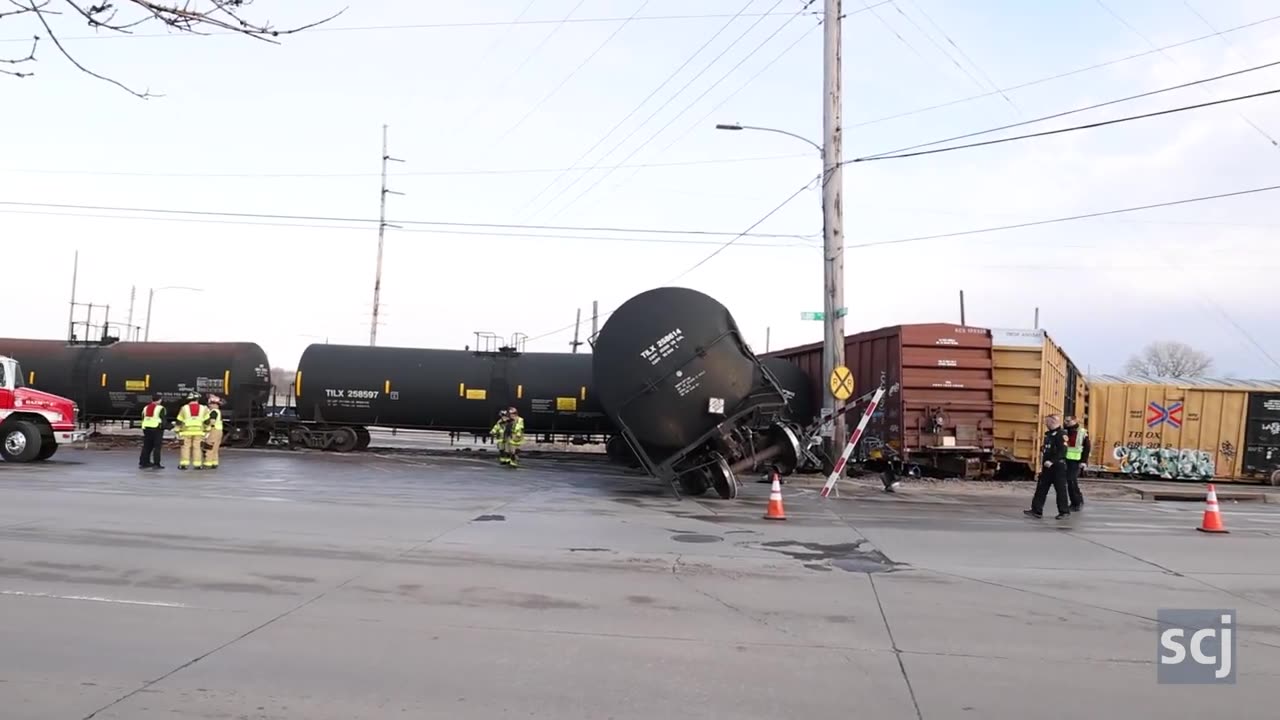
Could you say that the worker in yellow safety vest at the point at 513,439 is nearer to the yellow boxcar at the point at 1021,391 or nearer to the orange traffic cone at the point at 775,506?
the orange traffic cone at the point at 775,506

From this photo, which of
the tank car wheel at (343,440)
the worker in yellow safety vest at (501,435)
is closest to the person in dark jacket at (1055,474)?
the worker in yellow safety vest at (501,435)

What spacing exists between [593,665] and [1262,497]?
18129mm

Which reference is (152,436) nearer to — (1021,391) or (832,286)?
(832,286)

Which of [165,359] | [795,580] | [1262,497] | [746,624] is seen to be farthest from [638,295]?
[165,359]

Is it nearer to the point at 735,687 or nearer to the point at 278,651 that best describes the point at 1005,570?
the point at 735,687

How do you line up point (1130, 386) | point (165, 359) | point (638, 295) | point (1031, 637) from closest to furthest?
point (1031, 637) → point (638, 295) → point (1130, 386) → point (165, 359)

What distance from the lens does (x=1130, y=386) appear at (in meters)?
21.8

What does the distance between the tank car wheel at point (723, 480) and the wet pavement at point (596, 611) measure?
173 cm

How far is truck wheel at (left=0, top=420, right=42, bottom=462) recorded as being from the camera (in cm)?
1828

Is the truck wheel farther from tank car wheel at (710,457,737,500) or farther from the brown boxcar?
the brown boxcar

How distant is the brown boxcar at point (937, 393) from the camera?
17.8 m

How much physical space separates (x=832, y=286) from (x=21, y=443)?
57.5ft

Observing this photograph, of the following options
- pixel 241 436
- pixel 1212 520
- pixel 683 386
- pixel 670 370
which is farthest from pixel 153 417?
pixel 1212 520

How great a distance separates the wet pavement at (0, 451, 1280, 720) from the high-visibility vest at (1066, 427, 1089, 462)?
146cm
